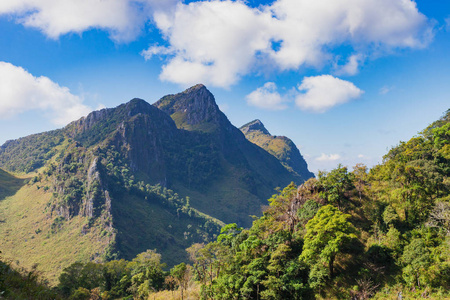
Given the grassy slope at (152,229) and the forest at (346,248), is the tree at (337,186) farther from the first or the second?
the grassy slope at (152,229)

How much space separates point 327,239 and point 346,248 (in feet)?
17.7

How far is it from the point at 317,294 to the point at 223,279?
12236 millimetres

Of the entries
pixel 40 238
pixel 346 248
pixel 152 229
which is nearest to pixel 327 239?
pixel 346 248

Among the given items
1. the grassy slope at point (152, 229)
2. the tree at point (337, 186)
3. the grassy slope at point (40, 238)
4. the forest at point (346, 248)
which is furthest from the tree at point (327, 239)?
the grassy slope at point (152, 229)

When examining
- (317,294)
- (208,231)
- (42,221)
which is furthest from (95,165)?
(317,294)

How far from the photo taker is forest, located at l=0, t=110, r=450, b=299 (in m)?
28.8

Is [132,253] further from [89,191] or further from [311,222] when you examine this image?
[311,222]

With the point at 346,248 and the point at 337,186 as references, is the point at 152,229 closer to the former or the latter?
the point at 337,186

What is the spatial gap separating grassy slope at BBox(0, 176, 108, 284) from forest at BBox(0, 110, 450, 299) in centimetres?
7306

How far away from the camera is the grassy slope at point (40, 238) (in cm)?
10100

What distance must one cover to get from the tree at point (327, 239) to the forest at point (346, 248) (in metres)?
0.12

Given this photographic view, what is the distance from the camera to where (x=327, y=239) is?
31.4m

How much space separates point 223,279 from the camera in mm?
34000

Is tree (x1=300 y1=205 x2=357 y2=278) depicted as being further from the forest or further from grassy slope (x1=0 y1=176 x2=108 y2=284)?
grassy slope (x1=0 y1=176 x2=108 y2=284)
